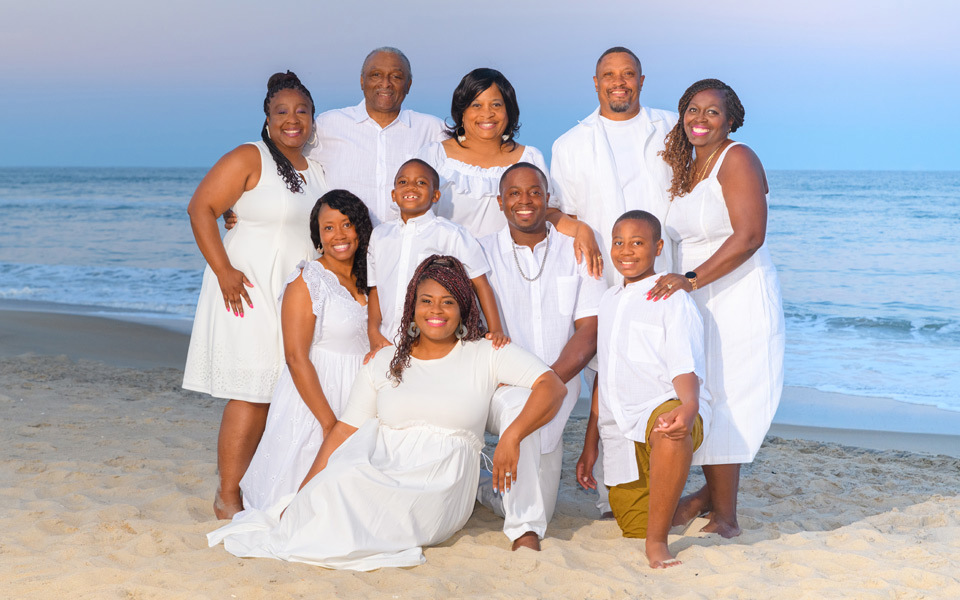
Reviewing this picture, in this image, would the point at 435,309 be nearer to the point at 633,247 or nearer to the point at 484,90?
the point at 633,247

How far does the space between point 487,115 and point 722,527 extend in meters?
2.32

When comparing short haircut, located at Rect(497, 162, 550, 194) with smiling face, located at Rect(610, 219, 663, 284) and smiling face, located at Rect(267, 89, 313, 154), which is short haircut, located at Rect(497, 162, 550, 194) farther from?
smiling face, located at Rect(267, 89, 313, 154)

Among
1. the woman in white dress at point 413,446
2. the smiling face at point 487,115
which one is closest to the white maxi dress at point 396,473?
the woman in white dress at point 413,446

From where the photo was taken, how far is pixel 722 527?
4328 mm

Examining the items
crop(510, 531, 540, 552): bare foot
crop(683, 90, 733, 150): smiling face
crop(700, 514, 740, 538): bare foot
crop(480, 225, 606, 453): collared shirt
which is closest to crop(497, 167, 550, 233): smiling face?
crop(480, 225, 606, 453): collared shirt

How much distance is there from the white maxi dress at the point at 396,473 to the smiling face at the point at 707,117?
52.1 inches

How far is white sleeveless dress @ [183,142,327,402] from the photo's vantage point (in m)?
4.46

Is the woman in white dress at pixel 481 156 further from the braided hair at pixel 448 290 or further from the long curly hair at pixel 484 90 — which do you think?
the braided hair at pixel 448 290

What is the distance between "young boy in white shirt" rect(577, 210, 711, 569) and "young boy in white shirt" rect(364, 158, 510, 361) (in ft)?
1.89

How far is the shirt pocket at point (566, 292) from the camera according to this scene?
14.2ft

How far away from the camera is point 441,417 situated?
389cm

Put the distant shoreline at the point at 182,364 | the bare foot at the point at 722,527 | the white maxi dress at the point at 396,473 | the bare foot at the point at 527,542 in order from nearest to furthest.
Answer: the white maxi dress at the point at 396,473
the bare foot at the point at 527,542
the bare foot at the point at 722,527
the distant shoreline at the point at 182,364

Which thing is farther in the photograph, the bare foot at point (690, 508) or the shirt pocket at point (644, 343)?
the bare foot at point (690, 508)

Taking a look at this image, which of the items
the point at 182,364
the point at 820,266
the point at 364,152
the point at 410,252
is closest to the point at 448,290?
the point at 410,252
